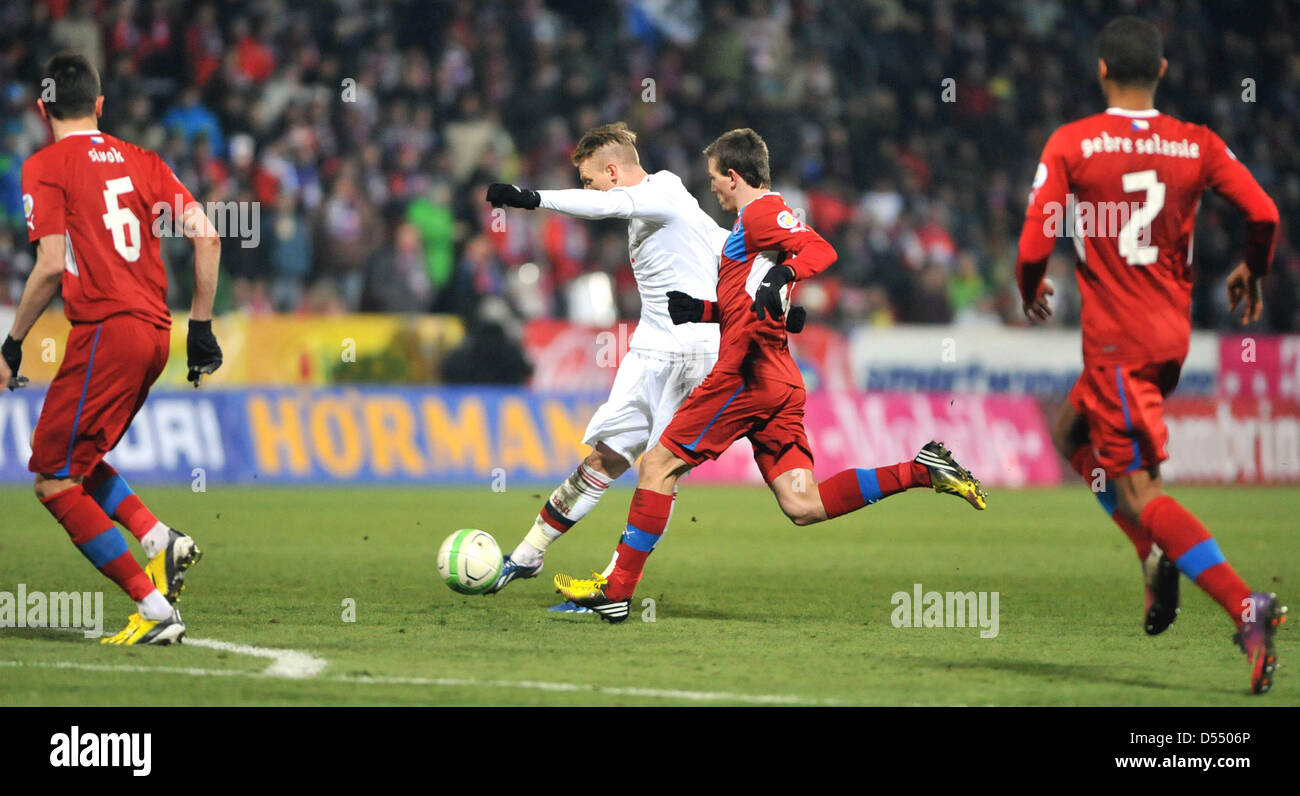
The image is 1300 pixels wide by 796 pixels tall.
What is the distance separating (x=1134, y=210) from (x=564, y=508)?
3410 millimetres

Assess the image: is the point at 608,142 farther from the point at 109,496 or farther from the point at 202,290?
the point at 109,496

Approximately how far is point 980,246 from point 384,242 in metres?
8.27

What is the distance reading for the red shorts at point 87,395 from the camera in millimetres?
6523

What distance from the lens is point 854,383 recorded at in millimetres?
19047

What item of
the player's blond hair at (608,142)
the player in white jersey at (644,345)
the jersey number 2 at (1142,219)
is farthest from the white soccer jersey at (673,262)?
the jersey number 2 at (1142,219)

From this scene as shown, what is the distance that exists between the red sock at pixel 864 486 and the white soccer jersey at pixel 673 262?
3.51ft

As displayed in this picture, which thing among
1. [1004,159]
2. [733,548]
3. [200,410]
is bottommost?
[733,548]

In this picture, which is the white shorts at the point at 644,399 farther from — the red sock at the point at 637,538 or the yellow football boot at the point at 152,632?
the yellow football boot at the point at 152,632

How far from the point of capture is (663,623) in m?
7.57

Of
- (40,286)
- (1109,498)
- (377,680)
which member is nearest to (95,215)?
→ (40,286)

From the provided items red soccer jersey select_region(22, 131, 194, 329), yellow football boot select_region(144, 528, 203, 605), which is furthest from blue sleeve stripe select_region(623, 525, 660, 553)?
red soccer jersey select_region(22, 131, 194, 329)

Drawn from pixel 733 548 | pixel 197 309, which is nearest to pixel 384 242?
pixel 733 548

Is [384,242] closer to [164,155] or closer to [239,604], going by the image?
[164,155]

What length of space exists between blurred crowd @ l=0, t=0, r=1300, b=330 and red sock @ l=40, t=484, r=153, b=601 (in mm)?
10324
